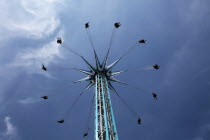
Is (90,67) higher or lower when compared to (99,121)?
higher

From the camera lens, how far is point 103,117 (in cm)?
2616

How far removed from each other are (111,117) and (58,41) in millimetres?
18741

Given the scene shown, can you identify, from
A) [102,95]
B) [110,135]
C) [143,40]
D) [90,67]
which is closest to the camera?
[110,135]

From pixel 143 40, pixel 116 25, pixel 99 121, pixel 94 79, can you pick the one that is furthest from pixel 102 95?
pixel 143 40

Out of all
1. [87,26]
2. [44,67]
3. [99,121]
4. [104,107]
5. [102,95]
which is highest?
[87,26]

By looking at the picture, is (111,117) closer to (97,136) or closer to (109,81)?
(97,136)

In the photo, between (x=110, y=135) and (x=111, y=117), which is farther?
(x=111, y=117)

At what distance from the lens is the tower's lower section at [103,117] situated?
79.4 ft

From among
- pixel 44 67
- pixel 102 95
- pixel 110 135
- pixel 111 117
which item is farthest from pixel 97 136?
pixel 44 67

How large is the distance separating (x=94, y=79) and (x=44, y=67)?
9.78 m

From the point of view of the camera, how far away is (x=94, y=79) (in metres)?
35.1

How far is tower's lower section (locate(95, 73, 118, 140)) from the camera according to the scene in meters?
24.2

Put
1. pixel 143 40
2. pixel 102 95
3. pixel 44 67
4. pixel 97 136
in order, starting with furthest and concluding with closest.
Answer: pixel 143 40 < pixel 44 67 < pixel 102 95 < pixel 97 136

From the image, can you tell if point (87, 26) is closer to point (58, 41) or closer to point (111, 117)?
point (58, 41)
